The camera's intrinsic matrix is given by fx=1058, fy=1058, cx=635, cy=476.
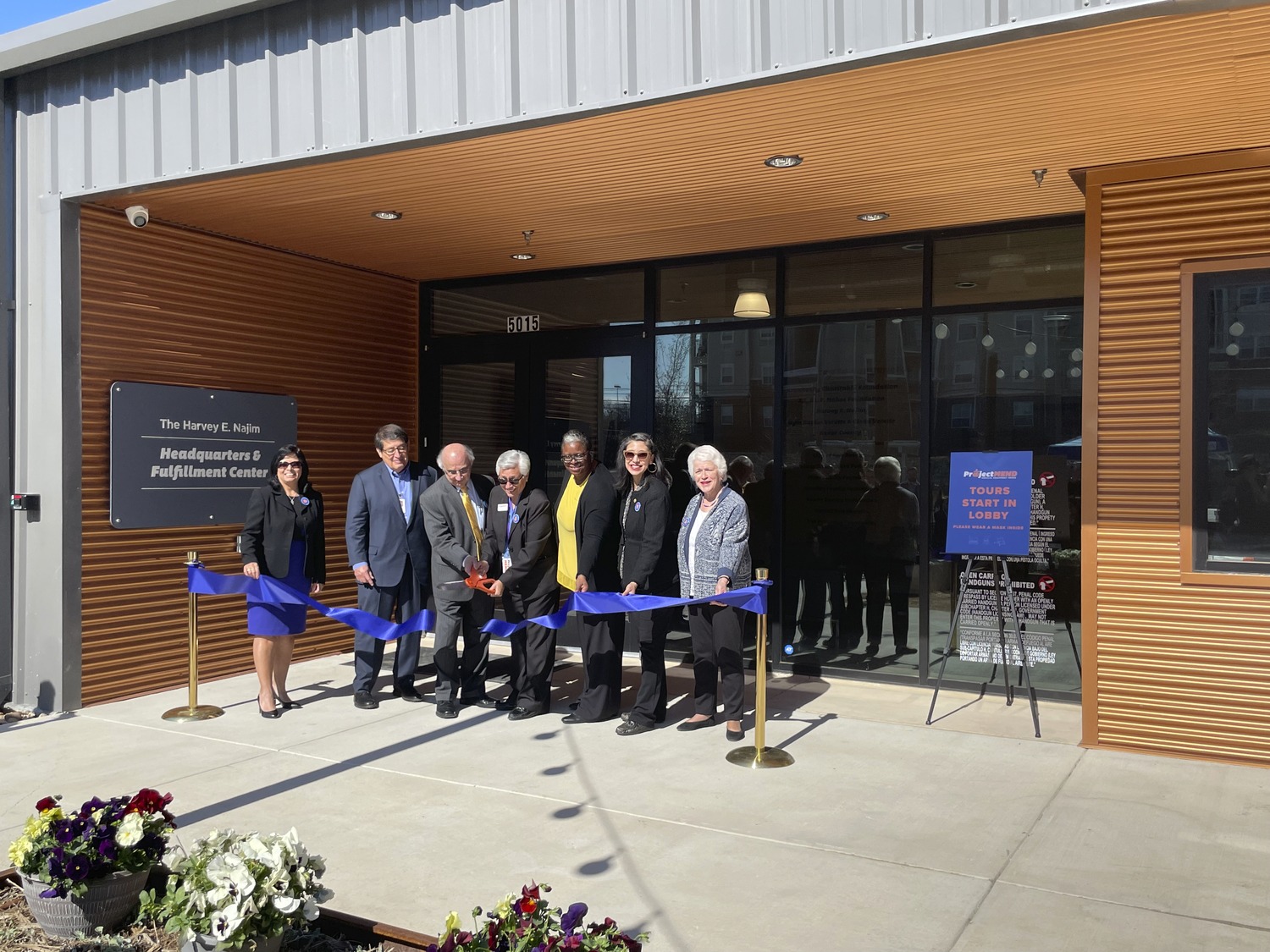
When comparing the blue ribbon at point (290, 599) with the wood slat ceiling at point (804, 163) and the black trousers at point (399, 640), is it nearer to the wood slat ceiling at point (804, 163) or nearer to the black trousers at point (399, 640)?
the black trousers at point (399, 640)

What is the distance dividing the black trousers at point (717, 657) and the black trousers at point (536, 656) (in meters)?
0.92


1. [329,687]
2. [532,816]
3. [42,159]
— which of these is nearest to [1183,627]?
[532,816]

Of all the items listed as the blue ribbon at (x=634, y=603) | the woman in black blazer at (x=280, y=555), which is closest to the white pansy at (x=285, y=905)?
the blue ribbon at (x=634, y=603)

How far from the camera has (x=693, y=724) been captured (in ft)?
21.2

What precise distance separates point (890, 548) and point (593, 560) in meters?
2.38

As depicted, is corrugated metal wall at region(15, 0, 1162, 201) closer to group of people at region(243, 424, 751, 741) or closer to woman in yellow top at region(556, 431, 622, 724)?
group of people at region(243, 424, 751, 741)

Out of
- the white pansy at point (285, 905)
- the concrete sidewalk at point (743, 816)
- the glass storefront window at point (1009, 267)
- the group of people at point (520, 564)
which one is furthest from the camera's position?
the glass storefront window at point (1009, 267)

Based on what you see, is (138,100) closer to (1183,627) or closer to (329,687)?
(329,687)

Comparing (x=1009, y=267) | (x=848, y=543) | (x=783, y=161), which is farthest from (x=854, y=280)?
(x=783, y=161)

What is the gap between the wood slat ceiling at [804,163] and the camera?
4.49 metres

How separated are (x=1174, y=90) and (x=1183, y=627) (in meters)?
2.83

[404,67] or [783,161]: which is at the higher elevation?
[404,67]

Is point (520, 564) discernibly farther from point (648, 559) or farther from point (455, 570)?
point (648, 559)

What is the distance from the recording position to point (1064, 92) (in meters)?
4.74
